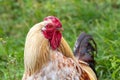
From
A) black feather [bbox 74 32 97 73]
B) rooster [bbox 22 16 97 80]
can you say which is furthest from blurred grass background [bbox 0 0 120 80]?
rooster [bbox 22 16 97 80]

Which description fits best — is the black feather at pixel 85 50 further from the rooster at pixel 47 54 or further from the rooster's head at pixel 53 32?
the rooster's head at pixel 53 32

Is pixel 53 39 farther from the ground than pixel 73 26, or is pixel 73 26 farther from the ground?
pixel 53 39

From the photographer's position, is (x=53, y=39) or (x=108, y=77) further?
(x=108, y=77)

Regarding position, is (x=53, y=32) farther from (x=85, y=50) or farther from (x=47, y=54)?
(x=85, y=50)

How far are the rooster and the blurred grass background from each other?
1.21 metres

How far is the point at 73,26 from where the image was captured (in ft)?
24.9

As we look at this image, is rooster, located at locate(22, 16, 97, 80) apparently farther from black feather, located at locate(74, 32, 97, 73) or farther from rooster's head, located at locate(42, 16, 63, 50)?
black feather, located at locate(74, 32, 97, 73)

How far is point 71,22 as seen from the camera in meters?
7.74

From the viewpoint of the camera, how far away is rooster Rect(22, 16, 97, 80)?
15.3ft

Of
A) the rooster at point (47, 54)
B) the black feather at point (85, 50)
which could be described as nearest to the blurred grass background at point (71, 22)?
the black feather at point (85, 50)

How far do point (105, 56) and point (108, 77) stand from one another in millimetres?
313

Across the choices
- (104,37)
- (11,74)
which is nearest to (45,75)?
(11,74)

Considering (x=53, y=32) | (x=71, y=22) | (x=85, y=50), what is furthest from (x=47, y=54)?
(x=71, y=22)

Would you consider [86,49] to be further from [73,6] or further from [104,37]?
[73,6]
